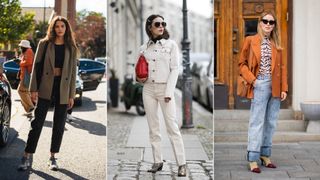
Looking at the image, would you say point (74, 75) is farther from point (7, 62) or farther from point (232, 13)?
point (232, 13)

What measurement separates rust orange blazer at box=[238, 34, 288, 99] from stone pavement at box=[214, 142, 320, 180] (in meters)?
0.65

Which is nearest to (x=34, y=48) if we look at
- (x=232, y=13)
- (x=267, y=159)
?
(x=232, y=13)

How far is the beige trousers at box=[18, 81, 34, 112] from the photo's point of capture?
160 inches

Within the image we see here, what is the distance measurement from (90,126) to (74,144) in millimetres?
176

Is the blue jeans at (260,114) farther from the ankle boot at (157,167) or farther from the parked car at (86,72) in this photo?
the parked car at (86,72)

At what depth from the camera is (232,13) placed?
4.93 metres

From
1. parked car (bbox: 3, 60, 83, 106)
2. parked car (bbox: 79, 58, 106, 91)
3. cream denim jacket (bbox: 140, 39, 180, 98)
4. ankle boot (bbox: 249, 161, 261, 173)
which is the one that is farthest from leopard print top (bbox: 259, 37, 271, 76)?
parked car (bbox: 3, 60, 83, 106)

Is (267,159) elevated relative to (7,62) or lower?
lower

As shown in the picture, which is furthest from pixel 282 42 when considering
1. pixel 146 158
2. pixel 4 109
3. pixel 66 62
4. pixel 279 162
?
pixel 4 109

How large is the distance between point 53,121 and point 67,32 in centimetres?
66

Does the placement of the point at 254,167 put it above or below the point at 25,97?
below

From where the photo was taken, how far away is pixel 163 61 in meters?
3.89

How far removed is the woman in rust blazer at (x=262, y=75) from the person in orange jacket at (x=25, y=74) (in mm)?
1652

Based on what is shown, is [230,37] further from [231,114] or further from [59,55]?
[59,55]
